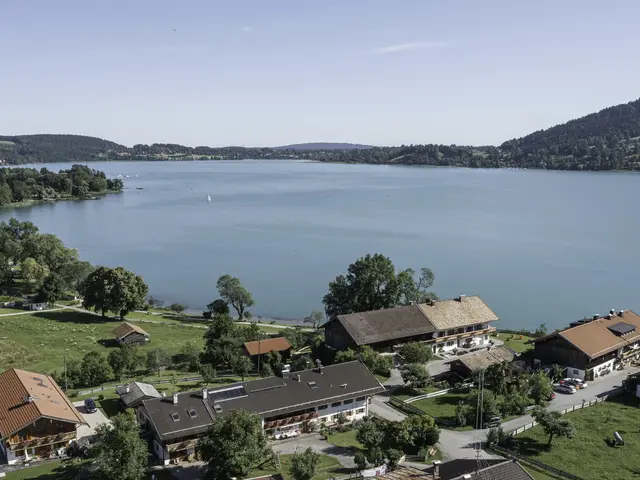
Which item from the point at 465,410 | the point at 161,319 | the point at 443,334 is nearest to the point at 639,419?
the point at 465,410

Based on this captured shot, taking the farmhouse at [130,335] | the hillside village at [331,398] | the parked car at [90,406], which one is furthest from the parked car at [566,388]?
the farmhouse at [130,335]

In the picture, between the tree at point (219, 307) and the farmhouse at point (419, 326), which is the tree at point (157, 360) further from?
the tree at point (219, 307)

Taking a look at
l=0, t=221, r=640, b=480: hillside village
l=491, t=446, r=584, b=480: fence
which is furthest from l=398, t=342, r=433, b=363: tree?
l=491, t=446, r=584, b=480: fence

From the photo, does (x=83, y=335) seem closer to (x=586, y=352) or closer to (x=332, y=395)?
(x=332, y=395)

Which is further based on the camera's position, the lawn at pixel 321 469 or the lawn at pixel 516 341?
the lawn at pixel 516 341

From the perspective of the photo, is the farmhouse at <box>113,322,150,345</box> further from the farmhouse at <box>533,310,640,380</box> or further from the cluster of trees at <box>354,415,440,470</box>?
the farmhouse at <box>533,310,640,380</box>

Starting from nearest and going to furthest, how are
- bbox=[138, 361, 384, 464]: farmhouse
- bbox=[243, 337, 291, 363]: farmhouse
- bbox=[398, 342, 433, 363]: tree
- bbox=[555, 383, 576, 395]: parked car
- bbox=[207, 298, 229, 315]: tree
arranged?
bbox=[138, 361, 384, 464]: farmhouse < bbox=[555, 383, 576, 395]: parked car < bbox=[398, 342, 433, 363]: tree < bbox=[243, 337, 291, 363]: farmhouse < bbox=[207, 298, 229, 315]: tree

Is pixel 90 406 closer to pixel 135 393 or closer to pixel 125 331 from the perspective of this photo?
pixel 135 393
